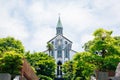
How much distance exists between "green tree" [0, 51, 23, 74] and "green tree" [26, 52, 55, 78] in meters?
27.6

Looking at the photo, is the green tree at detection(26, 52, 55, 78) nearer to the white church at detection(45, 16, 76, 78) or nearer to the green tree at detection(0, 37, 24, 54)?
the green tree at detection(0, 37, 24, 54)

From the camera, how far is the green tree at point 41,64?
5578 cm

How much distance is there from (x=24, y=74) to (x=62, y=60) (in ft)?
243

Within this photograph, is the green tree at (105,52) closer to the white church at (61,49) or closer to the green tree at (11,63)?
the green tree at (11,63)

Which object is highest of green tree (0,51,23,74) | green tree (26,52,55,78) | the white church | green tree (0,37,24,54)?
the white church

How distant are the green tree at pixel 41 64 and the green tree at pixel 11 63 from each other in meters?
27.6

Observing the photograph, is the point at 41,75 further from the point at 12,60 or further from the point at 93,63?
the point at 12,60

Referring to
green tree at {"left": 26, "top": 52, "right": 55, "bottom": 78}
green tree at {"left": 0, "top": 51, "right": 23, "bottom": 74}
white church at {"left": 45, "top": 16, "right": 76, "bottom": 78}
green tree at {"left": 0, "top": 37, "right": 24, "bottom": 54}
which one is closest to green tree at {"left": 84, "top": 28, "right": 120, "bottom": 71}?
green tree at {"left": 0, "top": 51, "right": 23, "bottom": 74}

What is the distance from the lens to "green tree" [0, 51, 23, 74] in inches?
1048

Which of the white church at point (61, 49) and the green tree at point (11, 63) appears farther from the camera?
the white church at point (61, 49)

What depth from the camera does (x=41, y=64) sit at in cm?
5734

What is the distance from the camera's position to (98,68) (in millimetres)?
30234

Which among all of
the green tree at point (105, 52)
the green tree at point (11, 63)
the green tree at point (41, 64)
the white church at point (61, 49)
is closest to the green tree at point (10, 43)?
the green tree at point (41, 64)

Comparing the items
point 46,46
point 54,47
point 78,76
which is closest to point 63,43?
point 54,47
